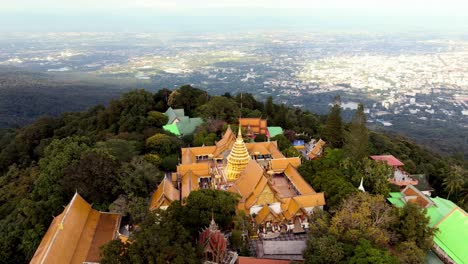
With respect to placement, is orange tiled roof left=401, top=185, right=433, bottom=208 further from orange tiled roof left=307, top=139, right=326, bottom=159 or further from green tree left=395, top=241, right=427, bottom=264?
orange tiled roof left=307, top=139, right=326, bottom=159

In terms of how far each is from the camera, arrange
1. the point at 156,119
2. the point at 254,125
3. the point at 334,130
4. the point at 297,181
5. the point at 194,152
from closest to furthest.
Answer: the point at 297,181 → the point at 194,152 → the point at 334,130 → the point at 254,125 → the point at 156,119

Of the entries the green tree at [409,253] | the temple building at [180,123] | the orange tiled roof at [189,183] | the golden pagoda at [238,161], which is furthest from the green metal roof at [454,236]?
the temple building at [180,123]

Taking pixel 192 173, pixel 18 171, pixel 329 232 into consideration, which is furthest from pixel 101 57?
pixel 329 232

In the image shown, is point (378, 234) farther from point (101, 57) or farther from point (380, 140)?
point (101, 57)

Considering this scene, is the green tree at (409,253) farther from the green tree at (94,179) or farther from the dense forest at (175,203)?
the green tree at (94,179)

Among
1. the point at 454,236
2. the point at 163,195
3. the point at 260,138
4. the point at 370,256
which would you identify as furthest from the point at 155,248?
the point at 260,138

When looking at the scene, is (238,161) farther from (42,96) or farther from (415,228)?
(42,96)

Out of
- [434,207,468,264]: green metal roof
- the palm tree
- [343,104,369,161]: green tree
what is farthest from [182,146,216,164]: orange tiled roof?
the palm tree

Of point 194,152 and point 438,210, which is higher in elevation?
point 438,210
